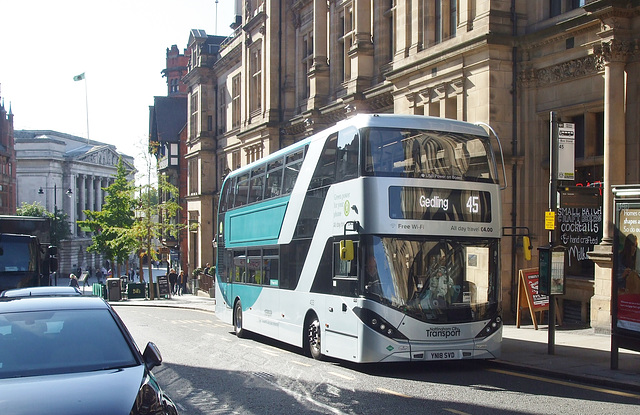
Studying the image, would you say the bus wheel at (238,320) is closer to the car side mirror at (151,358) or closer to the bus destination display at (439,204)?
Result: the bus destination display at (439,204)

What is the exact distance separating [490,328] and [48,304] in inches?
298

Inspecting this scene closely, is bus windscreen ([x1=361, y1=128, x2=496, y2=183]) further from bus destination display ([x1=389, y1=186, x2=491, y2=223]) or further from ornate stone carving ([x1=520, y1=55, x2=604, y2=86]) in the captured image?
ornate stone carving ([x1=520, y1=55, x2=604, y2=86])

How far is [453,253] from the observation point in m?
11.9

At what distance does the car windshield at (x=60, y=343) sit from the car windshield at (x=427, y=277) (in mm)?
5451

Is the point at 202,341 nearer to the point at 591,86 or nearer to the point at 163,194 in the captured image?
the point at 591,86

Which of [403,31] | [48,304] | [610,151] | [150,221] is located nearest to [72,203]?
[150,221]

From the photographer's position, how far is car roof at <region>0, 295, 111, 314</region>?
693cm

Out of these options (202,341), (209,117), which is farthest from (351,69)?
(209,117)

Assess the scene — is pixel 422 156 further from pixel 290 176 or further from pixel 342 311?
pixel 290 176

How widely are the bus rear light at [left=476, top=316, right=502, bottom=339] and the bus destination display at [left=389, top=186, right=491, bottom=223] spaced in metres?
1.71

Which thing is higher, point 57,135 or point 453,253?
point 57,135

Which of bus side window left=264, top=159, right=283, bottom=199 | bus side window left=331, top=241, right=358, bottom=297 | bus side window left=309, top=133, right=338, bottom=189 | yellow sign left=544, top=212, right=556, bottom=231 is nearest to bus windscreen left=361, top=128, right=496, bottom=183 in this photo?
bus side window left=309, top=133, right=338, bottom=189

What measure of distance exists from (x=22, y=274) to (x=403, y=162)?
1396cm

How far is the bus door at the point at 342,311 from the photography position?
1194 centimetres
